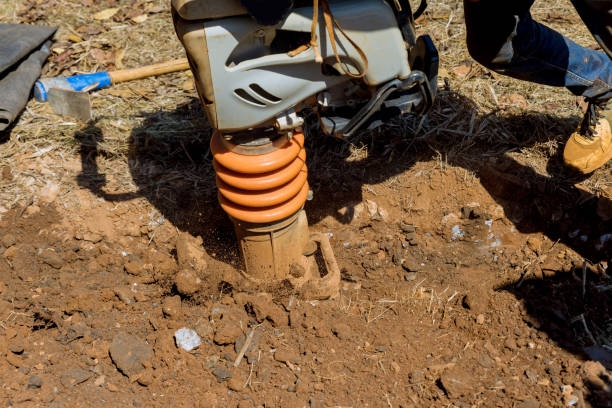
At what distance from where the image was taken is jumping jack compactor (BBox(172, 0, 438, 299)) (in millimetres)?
1814

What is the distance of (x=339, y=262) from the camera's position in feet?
9.61

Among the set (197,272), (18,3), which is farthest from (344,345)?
(18,3)

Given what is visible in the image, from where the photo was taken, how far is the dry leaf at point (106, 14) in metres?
4.34

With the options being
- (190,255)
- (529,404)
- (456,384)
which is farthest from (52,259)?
(529,404)

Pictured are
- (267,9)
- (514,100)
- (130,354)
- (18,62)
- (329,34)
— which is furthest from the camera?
(18,62)

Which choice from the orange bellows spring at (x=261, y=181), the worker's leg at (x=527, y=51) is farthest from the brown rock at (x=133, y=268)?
the worker's leg at (x=527, y=51)

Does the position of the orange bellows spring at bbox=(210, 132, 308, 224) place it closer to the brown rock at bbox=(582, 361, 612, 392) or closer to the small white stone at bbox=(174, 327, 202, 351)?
the small white stone at bbox=(174, 327, 202, 351)

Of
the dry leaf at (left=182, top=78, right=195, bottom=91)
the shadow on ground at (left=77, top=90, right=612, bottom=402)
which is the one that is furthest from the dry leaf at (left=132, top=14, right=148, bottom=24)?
the shadow on ground at (left=77, top=90, right=612, bottom=402)

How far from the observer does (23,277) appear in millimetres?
2674

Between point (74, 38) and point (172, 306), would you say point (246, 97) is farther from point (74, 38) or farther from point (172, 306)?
point (74, 38)

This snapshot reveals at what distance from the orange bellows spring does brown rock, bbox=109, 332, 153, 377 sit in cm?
71

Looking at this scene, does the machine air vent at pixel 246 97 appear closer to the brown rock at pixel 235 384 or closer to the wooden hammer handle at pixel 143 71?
the brown rock at pixel 235 384

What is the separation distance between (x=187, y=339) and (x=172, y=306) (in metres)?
0.20

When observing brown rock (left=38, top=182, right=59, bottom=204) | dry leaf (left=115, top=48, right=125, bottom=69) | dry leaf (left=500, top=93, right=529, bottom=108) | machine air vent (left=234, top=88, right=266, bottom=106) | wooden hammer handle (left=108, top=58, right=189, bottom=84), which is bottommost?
brown rock (left=38, top=182, right=59, bottom=204)
